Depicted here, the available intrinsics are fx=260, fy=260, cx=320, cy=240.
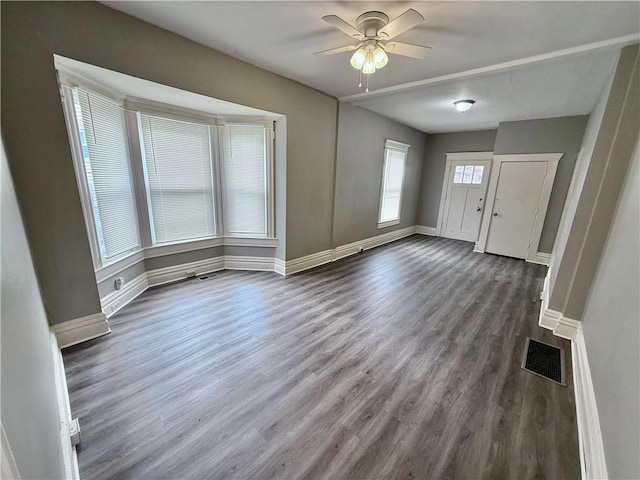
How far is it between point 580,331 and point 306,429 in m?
2.61

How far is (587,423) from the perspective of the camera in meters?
1.52

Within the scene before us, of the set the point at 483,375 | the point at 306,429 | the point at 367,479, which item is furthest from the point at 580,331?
the point at 306,429

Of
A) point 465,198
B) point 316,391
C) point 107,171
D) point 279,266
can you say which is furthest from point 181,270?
point 465,198

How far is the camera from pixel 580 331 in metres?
2.38

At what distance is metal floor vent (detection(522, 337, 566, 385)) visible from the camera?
80.3 inches

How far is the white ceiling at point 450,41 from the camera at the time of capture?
6.08ft

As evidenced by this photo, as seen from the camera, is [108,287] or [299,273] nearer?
[108,287]

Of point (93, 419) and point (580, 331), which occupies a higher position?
point (580, 331)

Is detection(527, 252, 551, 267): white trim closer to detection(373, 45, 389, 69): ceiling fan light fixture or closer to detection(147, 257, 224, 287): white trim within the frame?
detection(373, 45, 389, 69): ceiling fan light fixture

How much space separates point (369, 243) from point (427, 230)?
248 centimetres

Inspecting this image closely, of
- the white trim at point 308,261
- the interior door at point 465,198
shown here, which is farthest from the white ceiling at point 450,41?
the interior door at point 465,198

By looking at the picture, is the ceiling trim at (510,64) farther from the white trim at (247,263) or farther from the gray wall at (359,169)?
the white trim at (247,263)

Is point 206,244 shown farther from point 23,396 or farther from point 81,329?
point 23,396

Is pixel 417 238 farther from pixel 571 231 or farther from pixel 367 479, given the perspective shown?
pixel 367 479
